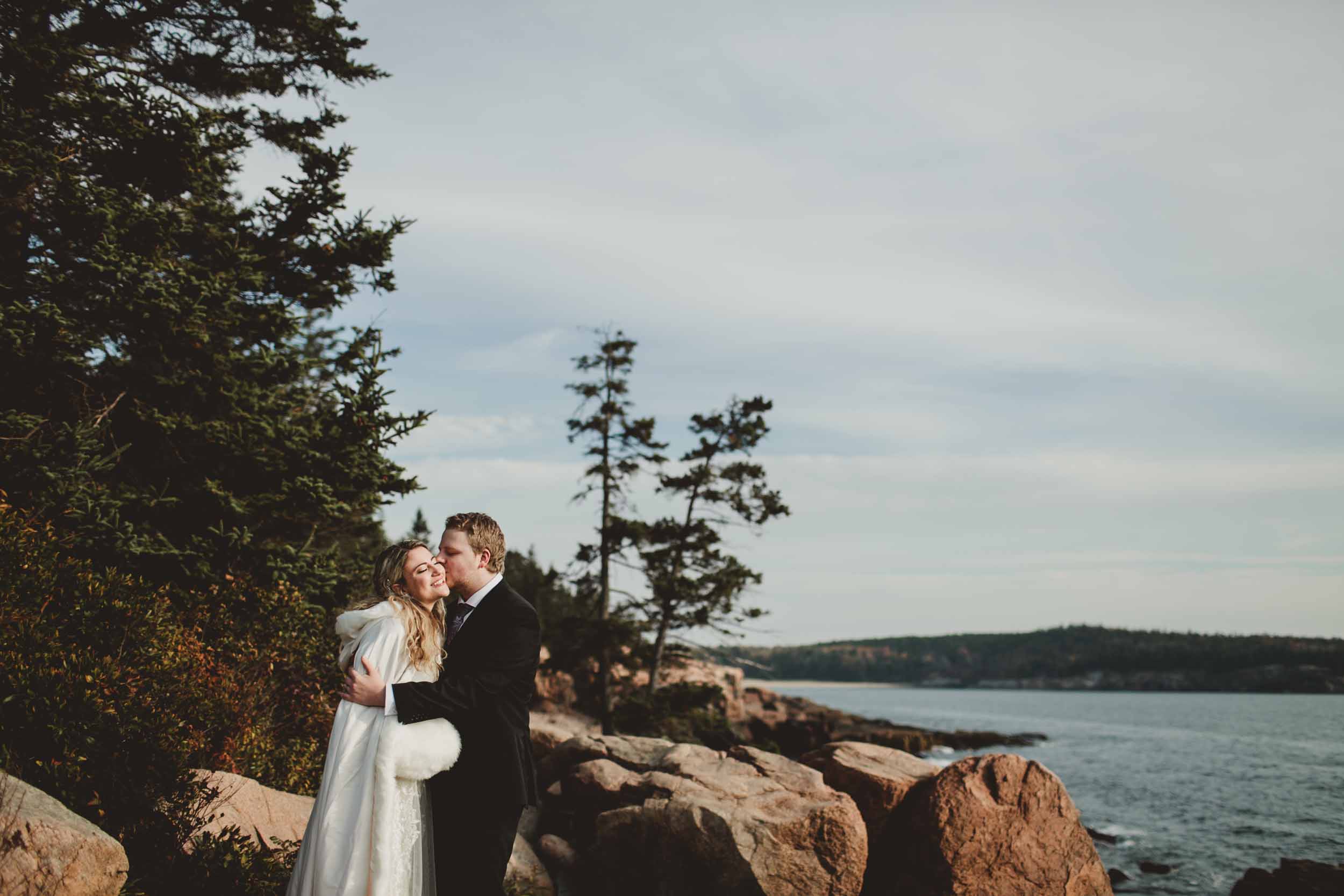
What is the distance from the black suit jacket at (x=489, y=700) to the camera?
459 centimetres

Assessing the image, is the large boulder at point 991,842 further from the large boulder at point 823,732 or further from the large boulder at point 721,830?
the large boulder at point 823,732

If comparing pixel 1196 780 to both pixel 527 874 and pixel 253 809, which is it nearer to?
pixel 527 874

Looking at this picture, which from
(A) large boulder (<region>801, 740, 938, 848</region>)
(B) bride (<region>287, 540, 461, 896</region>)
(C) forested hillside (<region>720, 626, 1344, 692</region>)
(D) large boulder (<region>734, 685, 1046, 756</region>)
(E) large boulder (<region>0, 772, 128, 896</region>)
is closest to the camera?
(B) bride (<region>287, 540, 461, 896</region>)

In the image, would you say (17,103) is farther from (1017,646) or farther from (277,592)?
(1017,646)

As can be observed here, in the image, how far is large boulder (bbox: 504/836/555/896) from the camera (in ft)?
34.1

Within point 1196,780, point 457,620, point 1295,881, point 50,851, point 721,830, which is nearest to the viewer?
point 50,851

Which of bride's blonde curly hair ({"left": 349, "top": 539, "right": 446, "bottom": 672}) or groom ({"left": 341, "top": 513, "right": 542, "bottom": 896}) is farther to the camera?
bride's blonde curly hair ({"left": 349, "top": 539, "right": 446, "bottom": 672})

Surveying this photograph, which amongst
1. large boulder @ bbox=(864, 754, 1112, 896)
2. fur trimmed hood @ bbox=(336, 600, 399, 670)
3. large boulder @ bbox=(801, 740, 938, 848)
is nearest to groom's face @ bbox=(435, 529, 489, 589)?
fur trimmed hood @ bbox=(336, 600, 399, 670)

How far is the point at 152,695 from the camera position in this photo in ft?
26.0

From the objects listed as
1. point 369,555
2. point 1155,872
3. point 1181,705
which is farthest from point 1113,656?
point 369,555

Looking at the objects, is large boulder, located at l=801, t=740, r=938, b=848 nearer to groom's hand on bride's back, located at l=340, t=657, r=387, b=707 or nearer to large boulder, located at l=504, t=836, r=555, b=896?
large boulder, located at l=504, t=836, r=555, b=896

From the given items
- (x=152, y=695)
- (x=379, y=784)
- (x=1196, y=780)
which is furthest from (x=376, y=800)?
(x=1196, y=780)

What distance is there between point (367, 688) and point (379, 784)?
50cm

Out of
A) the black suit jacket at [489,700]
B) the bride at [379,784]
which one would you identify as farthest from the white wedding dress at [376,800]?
the black suit jacket at [489,700]
